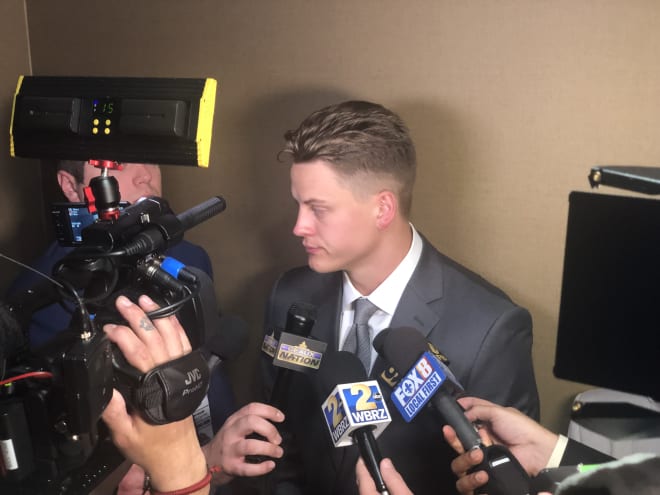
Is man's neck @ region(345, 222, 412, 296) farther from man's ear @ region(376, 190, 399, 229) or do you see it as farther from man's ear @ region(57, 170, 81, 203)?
man's ear @ region(57, 170, 81, 203)

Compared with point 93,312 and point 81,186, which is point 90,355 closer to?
point 93,312

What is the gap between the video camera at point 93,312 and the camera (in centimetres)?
84

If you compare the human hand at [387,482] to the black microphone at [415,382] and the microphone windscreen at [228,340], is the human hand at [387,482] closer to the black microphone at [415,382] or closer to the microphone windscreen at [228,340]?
the black microphone at [415,382]

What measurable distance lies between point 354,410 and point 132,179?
1.26 m

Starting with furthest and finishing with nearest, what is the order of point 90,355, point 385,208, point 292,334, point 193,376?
point 385,208 → point 292,334 → point 193,376 → point 90,355

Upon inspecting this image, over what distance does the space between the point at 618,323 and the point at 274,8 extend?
5.86ft

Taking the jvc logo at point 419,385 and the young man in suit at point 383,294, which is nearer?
the jvc logo at point 419,385

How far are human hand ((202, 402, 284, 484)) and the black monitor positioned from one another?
68cm

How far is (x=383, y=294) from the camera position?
5.40 ft

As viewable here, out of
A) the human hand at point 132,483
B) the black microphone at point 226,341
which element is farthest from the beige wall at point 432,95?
the human hand at point 132,483

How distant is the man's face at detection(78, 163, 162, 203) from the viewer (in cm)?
202

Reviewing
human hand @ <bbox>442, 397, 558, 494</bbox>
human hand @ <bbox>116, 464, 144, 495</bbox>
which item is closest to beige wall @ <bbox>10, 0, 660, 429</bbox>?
human hand @ <bbox>442, 397, 558, 494</bbox>

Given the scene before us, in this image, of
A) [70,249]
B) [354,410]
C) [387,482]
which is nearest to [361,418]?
[354,410]

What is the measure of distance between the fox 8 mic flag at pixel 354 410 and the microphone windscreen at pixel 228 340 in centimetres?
31
